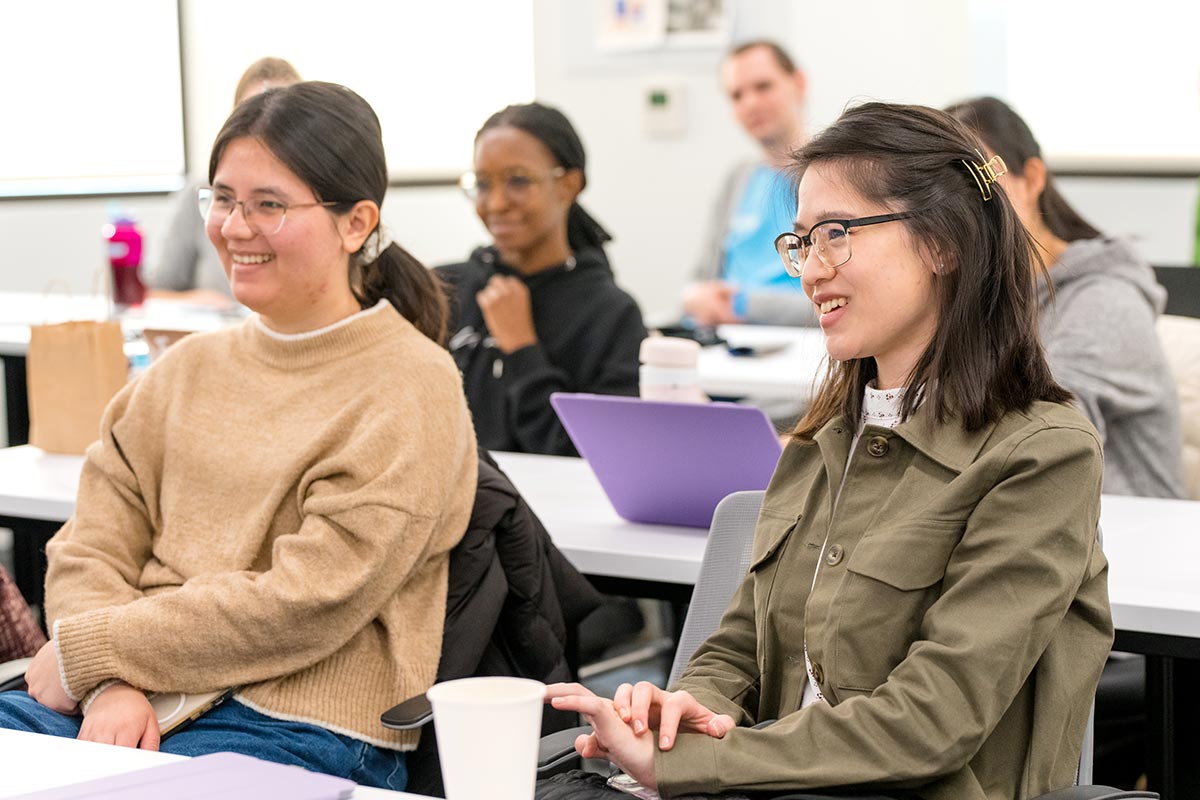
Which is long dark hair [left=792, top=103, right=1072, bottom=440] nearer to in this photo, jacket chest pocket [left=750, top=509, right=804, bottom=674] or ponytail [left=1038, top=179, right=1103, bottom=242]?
jacket chest pocket [left=750, top=509, right=804, bottom=674]

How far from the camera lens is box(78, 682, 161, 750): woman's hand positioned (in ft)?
5.49

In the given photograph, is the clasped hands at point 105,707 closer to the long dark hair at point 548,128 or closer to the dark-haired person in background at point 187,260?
the long dark hair at point 548,128

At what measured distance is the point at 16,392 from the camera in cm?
382

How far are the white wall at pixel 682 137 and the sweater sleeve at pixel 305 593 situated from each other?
3.44 meters

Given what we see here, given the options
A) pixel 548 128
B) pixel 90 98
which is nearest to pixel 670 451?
pixel 548 128

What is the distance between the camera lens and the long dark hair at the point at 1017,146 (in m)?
2.72

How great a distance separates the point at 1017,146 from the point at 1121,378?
0.48m

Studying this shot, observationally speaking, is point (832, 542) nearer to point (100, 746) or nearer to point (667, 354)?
point (100, 746)

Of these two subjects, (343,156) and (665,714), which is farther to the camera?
(343,156)

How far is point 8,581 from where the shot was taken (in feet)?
6.56

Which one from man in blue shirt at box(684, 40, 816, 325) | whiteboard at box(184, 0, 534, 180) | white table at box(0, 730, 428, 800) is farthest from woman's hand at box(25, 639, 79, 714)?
whiteboard at box(184, 0, 534, 180)

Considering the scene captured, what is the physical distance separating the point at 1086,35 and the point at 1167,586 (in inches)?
134

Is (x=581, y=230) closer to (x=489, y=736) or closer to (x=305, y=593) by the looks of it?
(x=305, y=593)

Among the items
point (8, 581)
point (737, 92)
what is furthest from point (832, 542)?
point (737, 92)
